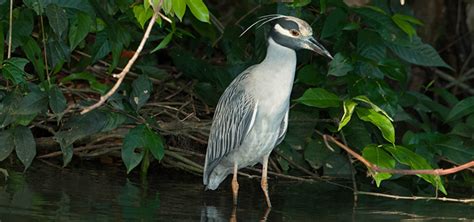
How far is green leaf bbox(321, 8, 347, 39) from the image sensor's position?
671 centimetres

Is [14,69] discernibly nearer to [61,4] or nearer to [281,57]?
[61,4]

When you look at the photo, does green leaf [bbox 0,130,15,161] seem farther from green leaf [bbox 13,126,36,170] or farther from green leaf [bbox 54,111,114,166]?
green leaf [bbox 54,111,114,166]

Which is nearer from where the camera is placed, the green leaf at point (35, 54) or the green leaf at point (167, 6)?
the green leaf at point (167, 6)

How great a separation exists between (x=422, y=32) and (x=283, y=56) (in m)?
2.78

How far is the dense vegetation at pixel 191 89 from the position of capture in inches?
248

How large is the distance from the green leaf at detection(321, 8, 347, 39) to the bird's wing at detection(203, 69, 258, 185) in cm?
67

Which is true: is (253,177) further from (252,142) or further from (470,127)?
(470,127)

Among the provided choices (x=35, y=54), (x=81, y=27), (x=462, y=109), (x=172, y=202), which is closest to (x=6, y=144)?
(x=35, y=54)

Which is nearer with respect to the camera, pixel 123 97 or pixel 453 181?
pixel 123 97

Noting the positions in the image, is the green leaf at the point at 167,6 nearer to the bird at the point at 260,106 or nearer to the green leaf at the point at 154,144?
the bird at the point at 260,106

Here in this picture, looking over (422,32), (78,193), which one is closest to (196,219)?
(78,193)

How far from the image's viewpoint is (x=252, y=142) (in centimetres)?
632

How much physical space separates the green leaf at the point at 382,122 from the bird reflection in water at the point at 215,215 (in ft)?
2.61

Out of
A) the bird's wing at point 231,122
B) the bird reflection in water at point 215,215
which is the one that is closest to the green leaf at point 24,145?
the bird's wing at point 231,122
